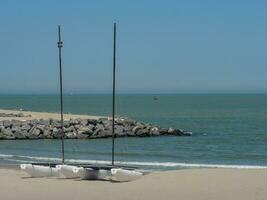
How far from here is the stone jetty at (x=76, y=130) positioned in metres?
41.8

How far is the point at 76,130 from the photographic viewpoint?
42.8 m

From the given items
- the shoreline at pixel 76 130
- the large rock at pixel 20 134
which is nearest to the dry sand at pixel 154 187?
the shoreline at pixel 76 130

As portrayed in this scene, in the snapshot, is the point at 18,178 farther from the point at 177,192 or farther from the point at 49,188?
the point at 177,192

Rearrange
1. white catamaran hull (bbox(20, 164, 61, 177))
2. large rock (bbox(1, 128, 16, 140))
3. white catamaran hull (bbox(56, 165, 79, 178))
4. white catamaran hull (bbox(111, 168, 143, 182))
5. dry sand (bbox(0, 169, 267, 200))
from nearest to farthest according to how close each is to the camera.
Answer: dry sand (bbox(0, 169, 267, 200)) < white catamaran hull (bbox(111, 168, 143, 182)) < white catamaran hull (bbox(56, 165, 79, 178)) < white catamaran hull (bbox(20, 164, 61, 177)) < large rock (bbox(1, 128, 16, 140))

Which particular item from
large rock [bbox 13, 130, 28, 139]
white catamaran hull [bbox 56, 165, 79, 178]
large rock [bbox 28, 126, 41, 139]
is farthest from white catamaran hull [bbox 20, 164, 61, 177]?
large rock [bbox 13, 130, 28, 139]

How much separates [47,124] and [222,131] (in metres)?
16.0

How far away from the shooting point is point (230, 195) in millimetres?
16625

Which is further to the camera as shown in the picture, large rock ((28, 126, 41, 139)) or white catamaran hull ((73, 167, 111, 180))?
large rock ((28, 126, 41, 139))

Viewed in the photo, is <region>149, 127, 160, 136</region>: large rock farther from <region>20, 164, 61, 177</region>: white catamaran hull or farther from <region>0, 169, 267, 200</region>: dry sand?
<region>20, 164, 61, 177</region>: white catamaran hull

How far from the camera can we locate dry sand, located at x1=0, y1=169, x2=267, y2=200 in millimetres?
16578

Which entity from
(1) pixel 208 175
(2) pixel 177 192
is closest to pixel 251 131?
(1) pixel 208 175

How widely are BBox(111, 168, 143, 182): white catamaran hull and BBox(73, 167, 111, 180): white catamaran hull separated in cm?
41

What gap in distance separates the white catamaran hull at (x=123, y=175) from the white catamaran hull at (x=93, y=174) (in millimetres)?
405

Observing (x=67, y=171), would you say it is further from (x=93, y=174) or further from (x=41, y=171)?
(x=41, y=171)
